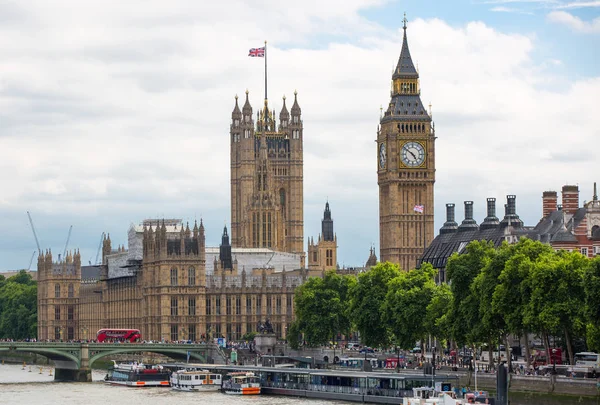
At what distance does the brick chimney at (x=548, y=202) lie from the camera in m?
144

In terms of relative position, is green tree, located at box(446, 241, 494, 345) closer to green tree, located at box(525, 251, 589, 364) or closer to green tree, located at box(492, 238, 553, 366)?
green tree, located at box(492, 238, 553, 366)

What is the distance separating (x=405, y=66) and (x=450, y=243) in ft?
106

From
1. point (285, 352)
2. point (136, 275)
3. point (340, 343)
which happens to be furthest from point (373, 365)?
point (136, 275)

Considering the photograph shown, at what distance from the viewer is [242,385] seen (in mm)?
127250

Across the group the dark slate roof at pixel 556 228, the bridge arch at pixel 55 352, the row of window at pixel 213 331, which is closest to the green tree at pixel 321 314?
the bridge arch at pixel 55 352

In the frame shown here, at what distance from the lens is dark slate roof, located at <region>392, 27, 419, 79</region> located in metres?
193

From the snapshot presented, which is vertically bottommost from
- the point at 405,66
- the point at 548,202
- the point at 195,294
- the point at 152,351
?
the point at 152,351

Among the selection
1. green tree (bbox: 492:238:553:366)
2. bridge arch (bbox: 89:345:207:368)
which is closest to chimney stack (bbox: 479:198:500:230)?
bridge arch (bbox: 89:345:207:368)

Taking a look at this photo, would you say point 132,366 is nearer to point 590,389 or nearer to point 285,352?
point 285,352

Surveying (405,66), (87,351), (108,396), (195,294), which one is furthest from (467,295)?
(405,66)

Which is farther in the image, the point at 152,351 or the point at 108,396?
the point at 152,351

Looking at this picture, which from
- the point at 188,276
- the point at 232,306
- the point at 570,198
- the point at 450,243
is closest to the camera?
the point at 570,198

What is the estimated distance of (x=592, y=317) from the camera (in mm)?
95500

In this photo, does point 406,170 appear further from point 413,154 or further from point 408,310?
point 408,310
